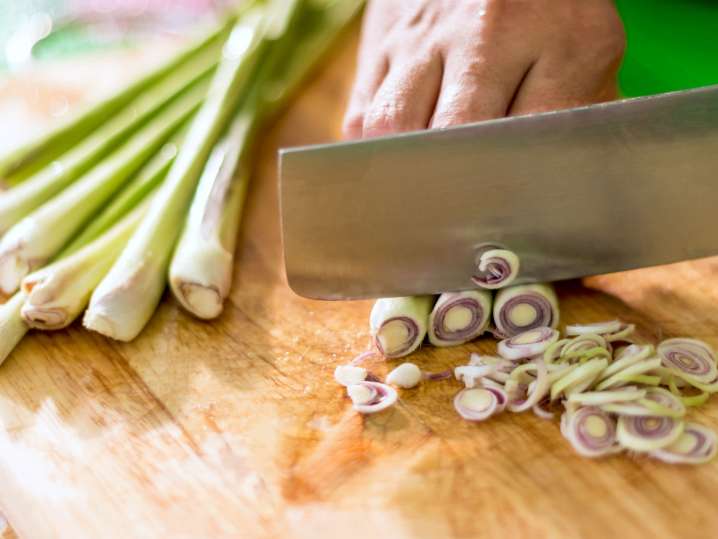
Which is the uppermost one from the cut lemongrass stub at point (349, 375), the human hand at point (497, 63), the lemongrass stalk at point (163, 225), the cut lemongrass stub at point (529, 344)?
the human hand at point (497, 63)

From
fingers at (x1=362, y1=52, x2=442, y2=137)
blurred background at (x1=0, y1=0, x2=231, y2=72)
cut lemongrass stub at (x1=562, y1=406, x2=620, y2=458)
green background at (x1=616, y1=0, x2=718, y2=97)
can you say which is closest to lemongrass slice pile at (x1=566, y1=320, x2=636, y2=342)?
cut lemongrass stub at (x1=562, y1=406, x2=620, y2=458)

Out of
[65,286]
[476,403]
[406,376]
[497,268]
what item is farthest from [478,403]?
[65,286]

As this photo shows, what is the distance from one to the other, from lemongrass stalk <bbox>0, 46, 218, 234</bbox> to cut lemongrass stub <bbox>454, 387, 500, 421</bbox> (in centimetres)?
101

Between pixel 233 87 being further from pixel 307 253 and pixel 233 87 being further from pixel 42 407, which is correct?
pixel 42 407

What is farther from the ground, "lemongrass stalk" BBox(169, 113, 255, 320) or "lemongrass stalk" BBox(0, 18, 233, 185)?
"lemongrass stalk" BBox(0, 18, 233, 185)

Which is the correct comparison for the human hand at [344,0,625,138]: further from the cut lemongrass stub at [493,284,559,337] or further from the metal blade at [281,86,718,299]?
the cut lemongrass stub at [493,284,559,337]

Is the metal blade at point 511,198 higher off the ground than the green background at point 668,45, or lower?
higher

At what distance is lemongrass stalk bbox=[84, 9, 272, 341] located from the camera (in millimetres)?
1430

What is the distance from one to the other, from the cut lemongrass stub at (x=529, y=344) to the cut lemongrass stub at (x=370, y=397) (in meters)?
0.19

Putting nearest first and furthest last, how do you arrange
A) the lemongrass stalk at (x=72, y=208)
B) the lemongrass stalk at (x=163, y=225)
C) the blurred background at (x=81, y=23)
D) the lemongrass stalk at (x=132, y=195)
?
the lemongrass stalk at (x=163, y=225)
the lemongrass stalk at (x=72, y=208)
the lemongrass stalk at (x=132, y=195)
the blurred background at (x=81, y=23)

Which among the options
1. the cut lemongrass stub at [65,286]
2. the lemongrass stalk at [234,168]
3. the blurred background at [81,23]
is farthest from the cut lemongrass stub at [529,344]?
the blurred background at [81,23]

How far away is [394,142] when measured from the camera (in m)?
1.25

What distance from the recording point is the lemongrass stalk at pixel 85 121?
1877 millimetres

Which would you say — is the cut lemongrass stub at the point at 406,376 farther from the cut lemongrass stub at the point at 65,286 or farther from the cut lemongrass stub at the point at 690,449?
the cut lemongrass stub at the point at 65,286
